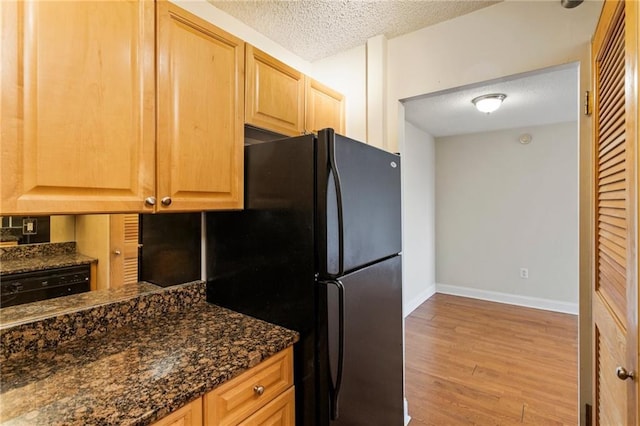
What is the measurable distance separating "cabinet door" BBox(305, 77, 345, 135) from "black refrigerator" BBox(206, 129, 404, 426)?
0.57m

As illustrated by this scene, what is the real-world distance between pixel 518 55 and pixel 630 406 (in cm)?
157

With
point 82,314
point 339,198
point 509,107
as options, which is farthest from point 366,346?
point 509,107

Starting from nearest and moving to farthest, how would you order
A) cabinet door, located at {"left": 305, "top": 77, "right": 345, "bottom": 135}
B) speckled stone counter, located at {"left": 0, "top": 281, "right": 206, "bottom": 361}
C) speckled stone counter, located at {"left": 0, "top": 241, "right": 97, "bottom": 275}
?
1. speckled stone counter, located at {"left": 0, "top": 281, "right": 206, "bottom": 361}
2. speckled stone counter, located at {"left": 0, "top": 241, "right": 97, "bottom": 275}
3. cabinet door, located at {"left": 305, "top": 77, "right": 345, "bottom": 135}

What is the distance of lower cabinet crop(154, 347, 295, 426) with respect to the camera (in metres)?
0.90

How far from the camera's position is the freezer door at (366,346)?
119 centimetres

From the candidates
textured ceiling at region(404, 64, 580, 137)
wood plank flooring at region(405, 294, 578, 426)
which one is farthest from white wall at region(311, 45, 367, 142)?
wood plank flooring at region(405, 294, 578, 426)

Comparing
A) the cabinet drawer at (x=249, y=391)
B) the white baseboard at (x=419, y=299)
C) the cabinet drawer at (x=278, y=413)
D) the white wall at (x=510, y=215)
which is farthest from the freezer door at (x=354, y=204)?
the white wall at (x=510, y=215)

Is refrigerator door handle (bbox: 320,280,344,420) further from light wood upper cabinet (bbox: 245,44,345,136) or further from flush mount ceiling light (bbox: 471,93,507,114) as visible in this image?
flush mount ceiling light (bbox: 471,93,507,114)

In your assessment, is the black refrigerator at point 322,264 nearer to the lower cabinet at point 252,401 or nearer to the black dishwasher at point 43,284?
the lower cabinet at point 252,401

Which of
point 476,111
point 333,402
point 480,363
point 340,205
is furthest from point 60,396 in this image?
point 476,111

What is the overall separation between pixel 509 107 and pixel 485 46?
76.1 inches

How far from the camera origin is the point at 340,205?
47.4 inches

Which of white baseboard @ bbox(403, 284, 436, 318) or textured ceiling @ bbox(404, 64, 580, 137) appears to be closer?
textured ceiling @ bbox(404, 64, 580, 137)

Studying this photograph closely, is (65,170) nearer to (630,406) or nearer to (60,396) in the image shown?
(60,396)
